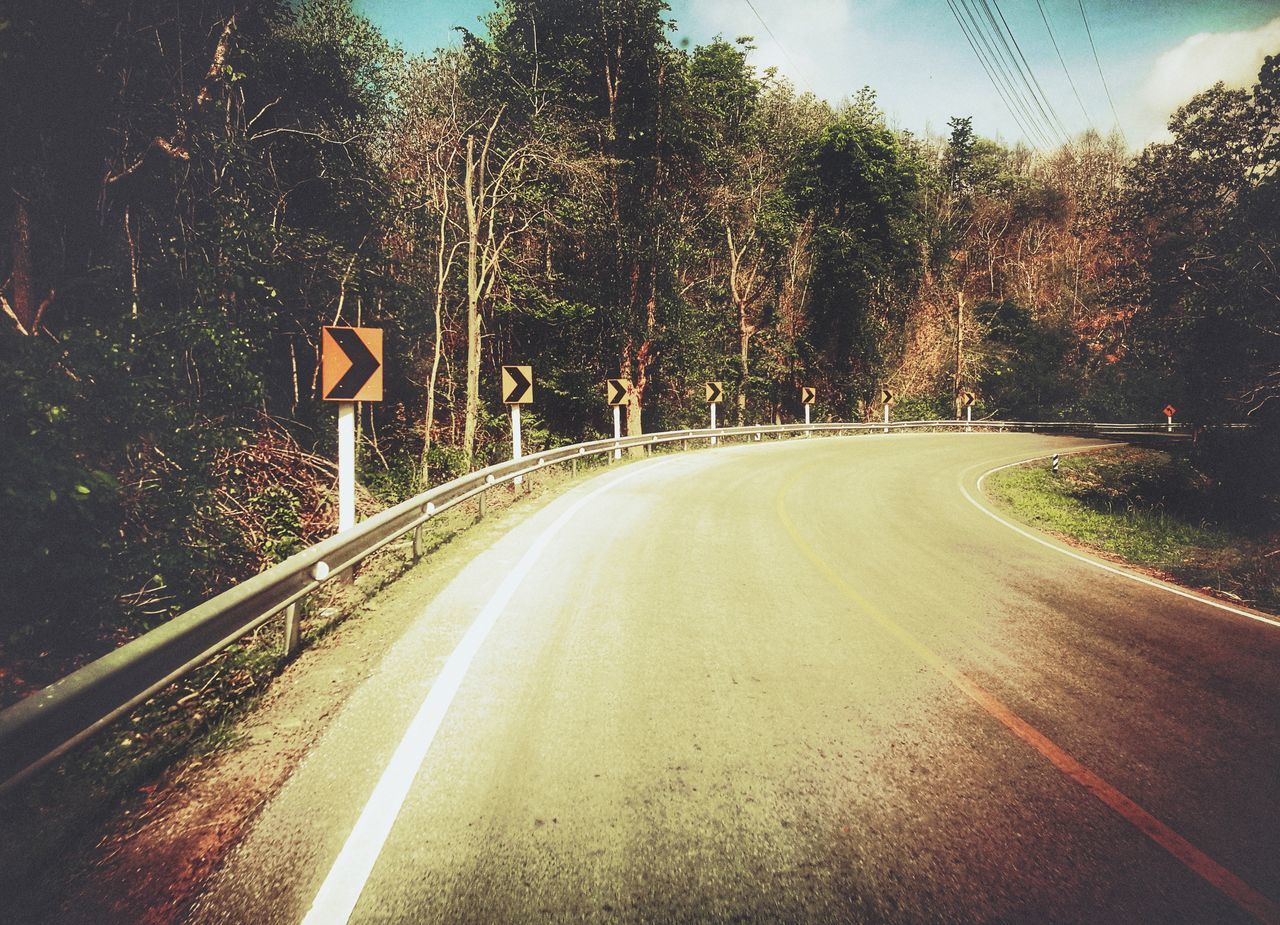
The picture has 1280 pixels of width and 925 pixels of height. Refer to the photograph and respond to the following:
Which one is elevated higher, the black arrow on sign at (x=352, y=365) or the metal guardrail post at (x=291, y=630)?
the black arrow on sign at (x=352, y=365)

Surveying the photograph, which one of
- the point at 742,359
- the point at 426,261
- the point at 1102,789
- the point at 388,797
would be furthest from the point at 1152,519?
the point at 426,261

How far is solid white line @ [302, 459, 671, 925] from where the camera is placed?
2027 millimetres

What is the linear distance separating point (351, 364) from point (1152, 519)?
1566cm

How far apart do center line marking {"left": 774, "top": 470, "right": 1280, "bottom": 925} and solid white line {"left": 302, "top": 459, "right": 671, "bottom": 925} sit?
3230mm

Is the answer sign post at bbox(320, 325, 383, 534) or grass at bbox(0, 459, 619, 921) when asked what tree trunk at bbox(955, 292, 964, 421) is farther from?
grass at bbox(0, 459, 619, 921)

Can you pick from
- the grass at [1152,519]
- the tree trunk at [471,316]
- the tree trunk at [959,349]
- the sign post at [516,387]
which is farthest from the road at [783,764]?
the tree trunk at [959,349]

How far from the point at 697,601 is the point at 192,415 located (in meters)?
6.87

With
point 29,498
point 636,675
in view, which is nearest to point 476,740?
point 636,675

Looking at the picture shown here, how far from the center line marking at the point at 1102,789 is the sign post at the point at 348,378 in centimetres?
505

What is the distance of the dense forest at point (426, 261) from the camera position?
675cm

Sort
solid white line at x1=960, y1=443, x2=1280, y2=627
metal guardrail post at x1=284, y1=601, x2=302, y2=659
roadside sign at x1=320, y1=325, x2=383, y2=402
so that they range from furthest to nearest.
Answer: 1. solid white line at x1=960, y1=443, x2=1280, y2=627
2. roadside sign at x1=320, y1=325, x2=383, y2=402
3. metal guardrail post at x1=284, y1=601, x2=302, y2=659

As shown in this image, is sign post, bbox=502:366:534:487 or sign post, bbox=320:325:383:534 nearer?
sign post, bbox=320:325:383:534

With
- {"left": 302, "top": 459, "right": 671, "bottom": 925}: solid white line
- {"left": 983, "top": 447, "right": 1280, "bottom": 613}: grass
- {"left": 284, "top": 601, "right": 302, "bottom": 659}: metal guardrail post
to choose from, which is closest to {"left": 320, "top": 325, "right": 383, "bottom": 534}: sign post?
{"left": 284, "top": 601, "right": 302, "bottom": 659}: metal guardrail post

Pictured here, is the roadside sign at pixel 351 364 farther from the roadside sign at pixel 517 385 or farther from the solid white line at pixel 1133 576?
the solid white line at pixel 1133 576
